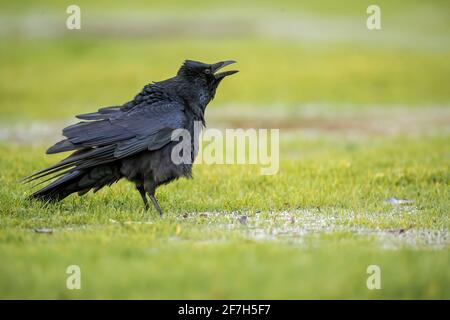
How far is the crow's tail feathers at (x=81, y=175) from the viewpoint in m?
8.07

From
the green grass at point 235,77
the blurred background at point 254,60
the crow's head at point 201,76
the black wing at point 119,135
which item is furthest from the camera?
the green grass at point 235,77

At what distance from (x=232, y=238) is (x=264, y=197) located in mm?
2369

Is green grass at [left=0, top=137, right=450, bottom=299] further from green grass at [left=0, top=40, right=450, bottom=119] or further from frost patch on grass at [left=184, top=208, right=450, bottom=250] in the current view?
green grass at [left=0, top=40, right=450, bottom=119]

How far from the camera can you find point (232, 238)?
690 cm

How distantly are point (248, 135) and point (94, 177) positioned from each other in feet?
26.1

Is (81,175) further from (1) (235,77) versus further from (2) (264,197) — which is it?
(1) (235,77)

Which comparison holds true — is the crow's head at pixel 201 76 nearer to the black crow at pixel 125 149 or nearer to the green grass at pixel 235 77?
the black crow at pixel 125 149

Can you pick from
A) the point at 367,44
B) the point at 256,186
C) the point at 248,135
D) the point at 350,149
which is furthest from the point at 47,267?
the point at 367,44

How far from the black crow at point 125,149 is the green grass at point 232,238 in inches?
13.6

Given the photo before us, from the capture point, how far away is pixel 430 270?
5.72 meters

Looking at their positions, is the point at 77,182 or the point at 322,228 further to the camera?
the point at 77,182

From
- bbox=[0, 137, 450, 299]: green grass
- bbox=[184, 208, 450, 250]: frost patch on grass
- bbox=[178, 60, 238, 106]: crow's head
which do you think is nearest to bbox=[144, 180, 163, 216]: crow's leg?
bbox=[0, 137, 450, 299]: green grass

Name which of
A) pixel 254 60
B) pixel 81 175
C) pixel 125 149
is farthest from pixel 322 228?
pixel 254 60

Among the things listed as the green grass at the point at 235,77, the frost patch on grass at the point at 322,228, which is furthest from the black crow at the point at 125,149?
the green grass at the point at 235,77
